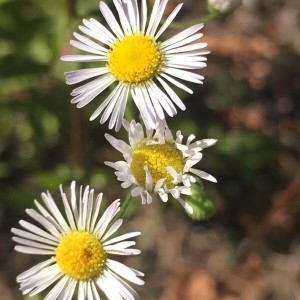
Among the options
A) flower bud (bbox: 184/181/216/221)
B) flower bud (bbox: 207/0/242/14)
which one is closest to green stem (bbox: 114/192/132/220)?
flower bud (bbox: 184/181/216/221)

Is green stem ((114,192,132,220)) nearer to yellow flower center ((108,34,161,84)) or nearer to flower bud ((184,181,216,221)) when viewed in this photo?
flower bud ((184,181,216,221))

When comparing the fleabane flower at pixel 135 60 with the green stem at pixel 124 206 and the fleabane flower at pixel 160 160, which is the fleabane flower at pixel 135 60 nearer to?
the fleabane flower at pixel 160 160

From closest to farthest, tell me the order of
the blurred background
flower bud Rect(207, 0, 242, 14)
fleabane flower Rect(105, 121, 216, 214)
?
fleabane flower Rect(105, 121, 216, 214), flower bud Rect(207, 0, 242, 14), the blurred background

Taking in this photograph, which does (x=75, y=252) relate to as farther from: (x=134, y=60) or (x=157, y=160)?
(x=134, y=60)

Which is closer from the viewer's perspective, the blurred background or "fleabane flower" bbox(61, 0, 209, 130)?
"fleabane flower" bbox(61, 0, 209, 130)

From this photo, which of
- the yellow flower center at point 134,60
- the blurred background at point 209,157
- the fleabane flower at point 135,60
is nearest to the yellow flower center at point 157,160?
the fleabane flower at point 135,60

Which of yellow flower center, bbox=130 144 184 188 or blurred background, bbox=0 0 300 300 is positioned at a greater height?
blurred background, bbox=0 0 300 300

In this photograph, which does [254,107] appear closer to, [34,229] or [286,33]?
[286,33]

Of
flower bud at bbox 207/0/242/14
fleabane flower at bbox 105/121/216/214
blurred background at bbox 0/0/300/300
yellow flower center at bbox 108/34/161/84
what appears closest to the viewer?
fleabane flower at bbox 105/121/216/214

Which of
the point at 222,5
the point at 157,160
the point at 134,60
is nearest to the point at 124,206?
the point at 157,160

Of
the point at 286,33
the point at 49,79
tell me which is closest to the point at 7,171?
the point at 49,79
